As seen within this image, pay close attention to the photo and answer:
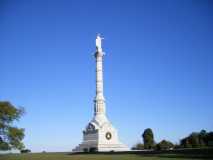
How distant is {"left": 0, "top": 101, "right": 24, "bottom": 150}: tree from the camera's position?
37.8 metres

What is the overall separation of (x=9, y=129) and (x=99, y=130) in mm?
33268

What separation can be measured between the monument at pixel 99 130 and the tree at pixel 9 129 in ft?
101

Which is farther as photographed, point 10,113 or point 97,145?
point 97,145

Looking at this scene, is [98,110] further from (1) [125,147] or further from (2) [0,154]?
(2) [0,154]

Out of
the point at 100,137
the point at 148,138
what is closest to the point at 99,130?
the point at 100,137

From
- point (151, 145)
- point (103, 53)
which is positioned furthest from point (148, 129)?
point (103, 53)

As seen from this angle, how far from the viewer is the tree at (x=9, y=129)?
37.8 meters

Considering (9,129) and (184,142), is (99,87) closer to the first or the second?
(184,142)

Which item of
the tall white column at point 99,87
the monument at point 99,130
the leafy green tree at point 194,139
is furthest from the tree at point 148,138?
the tall white column at point 99,87

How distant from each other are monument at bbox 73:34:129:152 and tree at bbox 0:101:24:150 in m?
30.9

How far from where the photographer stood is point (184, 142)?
72.9 meters

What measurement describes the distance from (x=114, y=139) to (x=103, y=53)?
16.1 metres

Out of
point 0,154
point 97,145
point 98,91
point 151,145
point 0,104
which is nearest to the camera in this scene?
point 0,104

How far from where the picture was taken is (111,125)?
2849 inches
